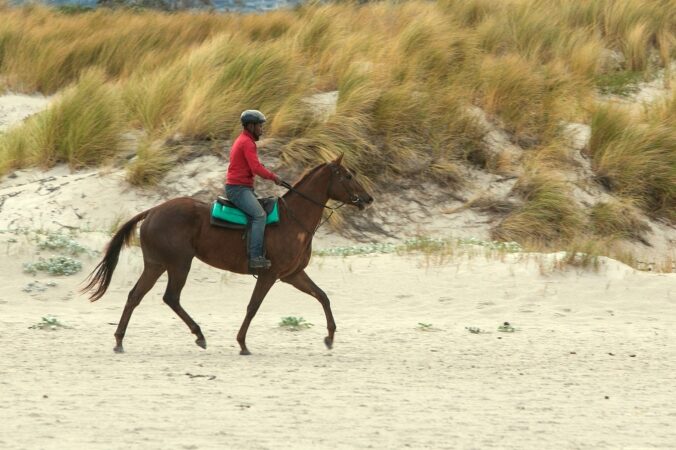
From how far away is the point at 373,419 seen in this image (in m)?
7.27

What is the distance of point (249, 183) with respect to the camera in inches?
399

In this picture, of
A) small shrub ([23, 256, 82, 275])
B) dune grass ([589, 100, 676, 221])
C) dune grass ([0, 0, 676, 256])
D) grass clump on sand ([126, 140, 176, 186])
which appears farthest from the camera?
dune grass ([589, 100, 676, 221])

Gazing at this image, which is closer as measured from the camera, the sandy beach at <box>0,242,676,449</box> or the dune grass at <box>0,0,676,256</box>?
the sandy beach at <box>0,242,676,449</box>

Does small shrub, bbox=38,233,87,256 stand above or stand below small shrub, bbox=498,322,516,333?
below

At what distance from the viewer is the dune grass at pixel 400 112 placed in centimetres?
1730

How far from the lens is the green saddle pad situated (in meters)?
10.1

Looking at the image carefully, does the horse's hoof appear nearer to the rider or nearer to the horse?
the horse

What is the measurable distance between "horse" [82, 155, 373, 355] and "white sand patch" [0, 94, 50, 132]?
1126 cm

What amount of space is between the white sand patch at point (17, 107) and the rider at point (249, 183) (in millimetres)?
11359

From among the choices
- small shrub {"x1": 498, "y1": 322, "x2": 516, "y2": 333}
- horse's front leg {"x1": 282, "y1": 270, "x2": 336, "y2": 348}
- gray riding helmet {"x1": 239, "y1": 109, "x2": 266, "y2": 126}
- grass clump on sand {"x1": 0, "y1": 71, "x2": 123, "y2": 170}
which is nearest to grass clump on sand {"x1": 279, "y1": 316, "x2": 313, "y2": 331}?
horse's front leg {"x1": 282, "y1": 270, "x2": 336, "y2": 348}

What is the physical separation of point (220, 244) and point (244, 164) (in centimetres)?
70

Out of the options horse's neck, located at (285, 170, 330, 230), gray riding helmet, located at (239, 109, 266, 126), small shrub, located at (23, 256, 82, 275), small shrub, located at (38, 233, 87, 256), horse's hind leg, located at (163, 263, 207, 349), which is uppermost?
gray riding helmet, located at (239, 109, 266, 126)

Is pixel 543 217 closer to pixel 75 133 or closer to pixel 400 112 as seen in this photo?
pixel 400 112

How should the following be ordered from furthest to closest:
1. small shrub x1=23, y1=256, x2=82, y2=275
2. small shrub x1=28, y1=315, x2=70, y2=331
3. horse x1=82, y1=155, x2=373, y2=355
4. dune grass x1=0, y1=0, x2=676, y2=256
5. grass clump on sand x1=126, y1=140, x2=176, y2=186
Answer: dune grass x1=0, y1=0, x2=676, y2=256, grass clump on sand x1=126, y1=140, x2=176, y2=186, small shrub x1=23, y1=256, x2=82, y2=275, small shrub x1=28, y1=315, x2=70, y2=331, horse x1=82, y1=155, x2=373, y2=355
